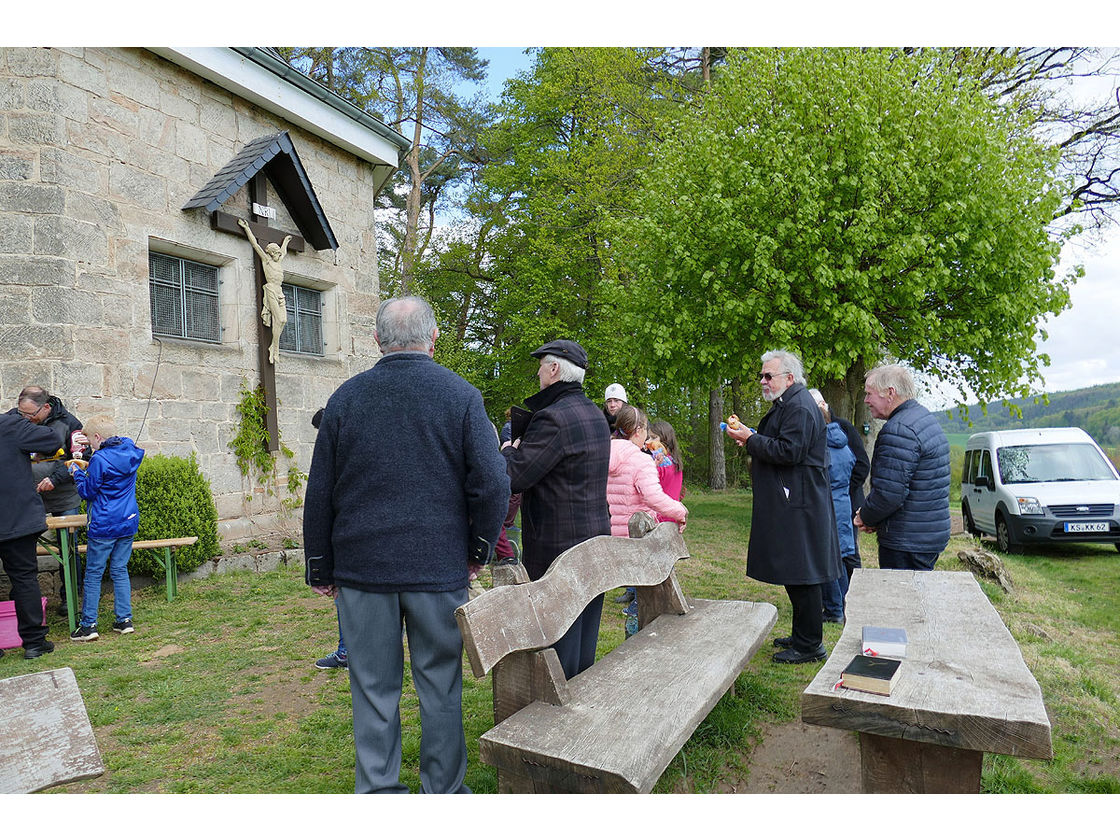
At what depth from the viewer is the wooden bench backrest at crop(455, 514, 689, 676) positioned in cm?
257

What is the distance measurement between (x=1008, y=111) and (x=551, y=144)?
11.5m

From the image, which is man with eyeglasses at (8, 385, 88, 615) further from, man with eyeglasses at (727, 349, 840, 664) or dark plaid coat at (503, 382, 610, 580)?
man with eyeglasses at (727, 349, 840, 664)

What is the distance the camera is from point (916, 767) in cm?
253

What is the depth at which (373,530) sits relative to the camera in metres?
2.74

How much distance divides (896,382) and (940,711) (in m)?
2.52

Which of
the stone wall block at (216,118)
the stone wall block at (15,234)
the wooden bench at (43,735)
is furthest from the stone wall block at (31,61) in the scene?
the wooden bench at (43,735)

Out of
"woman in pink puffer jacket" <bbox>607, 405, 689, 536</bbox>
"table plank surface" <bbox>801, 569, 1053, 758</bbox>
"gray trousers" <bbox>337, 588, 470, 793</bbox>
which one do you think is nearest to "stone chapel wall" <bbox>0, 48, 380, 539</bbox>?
"woman in pink puffer jacket" <bbox>607, 405, 689, 536</bbox>

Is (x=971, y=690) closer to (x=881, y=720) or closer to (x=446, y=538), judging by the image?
(x=881, y=720)

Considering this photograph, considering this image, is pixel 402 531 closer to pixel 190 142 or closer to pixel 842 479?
pixel 842 479

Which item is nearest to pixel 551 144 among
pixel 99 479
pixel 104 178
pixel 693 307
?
pixel 693 307

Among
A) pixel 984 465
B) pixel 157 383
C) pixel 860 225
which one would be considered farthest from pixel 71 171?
pixel 984 465

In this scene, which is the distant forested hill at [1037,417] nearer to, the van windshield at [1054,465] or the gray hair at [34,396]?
the van windshield at [1054,465]

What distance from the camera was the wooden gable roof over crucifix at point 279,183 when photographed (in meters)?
8.39

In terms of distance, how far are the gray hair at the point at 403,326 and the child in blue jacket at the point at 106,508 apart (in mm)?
3826
